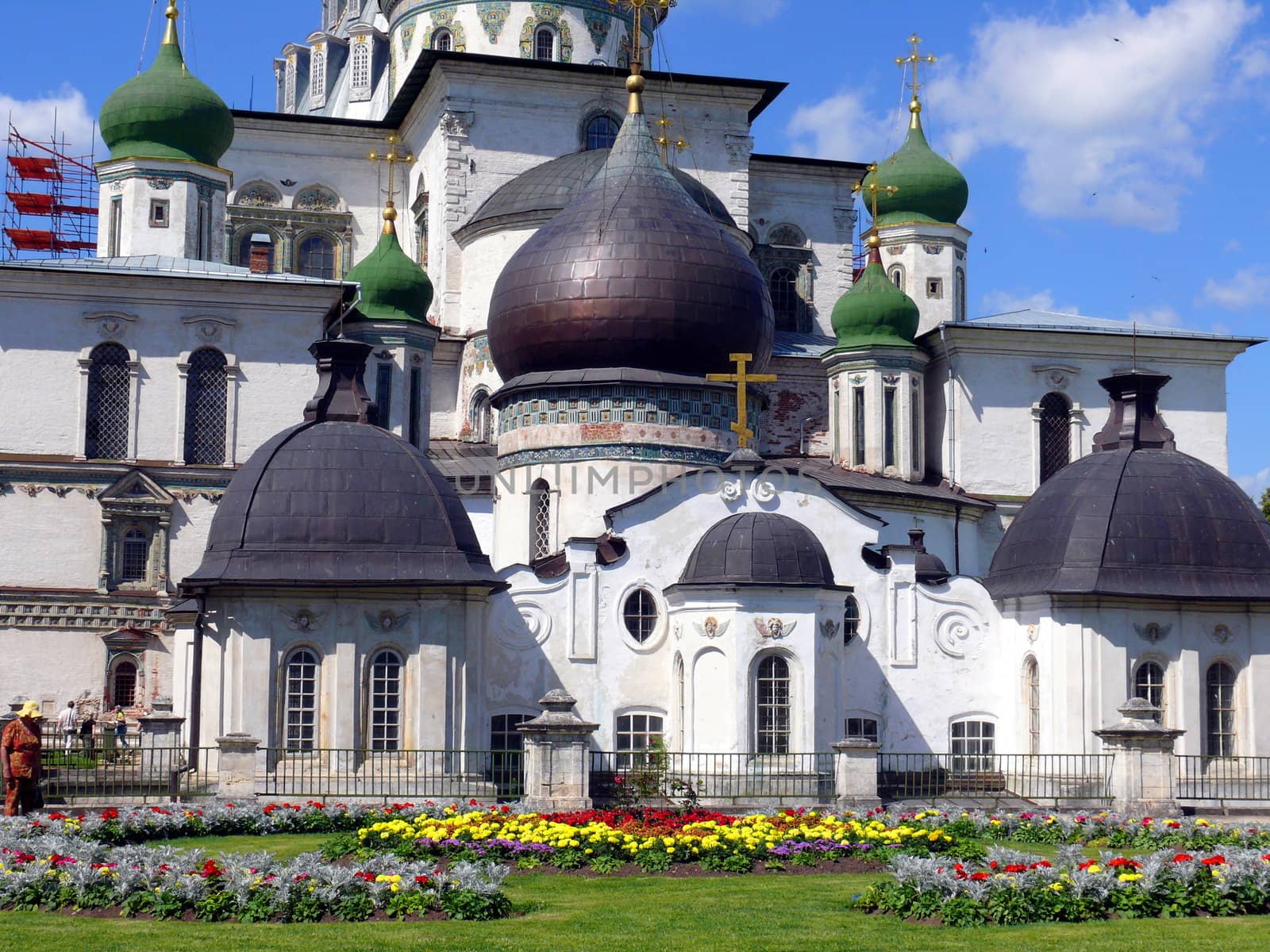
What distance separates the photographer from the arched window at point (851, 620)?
88.6 ft

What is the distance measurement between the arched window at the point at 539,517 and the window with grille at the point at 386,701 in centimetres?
554

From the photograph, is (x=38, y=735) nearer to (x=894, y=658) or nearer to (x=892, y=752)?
(x=892, y=752)

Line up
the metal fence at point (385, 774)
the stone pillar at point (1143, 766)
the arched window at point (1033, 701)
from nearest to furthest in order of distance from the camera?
the stone pillar at point (1143, 766)
the metal fence at point (385, 774)
the arched window at point (1033, 701)

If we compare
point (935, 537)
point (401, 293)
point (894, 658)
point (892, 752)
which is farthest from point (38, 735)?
point (935, 537)

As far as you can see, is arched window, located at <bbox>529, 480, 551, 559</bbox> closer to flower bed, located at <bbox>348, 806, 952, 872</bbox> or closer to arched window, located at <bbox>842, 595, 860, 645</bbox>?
arched window, located at <bbox>842, 595, 860, 645</bbox>

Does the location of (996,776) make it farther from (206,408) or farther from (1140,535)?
(206,408)

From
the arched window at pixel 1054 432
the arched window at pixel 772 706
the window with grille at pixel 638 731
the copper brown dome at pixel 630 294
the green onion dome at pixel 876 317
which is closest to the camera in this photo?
the arched window at pixel 772 706

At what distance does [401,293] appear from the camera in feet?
116

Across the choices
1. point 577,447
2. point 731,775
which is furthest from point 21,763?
point 577,447

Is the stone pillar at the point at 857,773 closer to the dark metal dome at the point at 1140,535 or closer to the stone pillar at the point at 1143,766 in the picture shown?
the stone pillar at the point at 1143,766

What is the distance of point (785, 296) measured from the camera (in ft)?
138

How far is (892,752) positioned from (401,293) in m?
14.9

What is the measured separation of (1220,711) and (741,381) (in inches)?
323

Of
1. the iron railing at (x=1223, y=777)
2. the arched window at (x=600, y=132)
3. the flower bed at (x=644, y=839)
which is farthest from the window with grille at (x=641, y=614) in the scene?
the arched window at (x=600, y=132)
